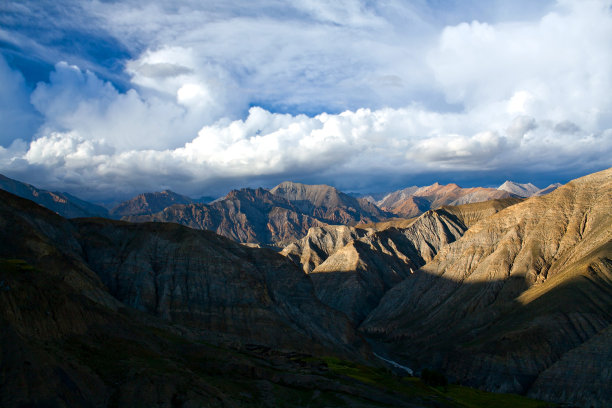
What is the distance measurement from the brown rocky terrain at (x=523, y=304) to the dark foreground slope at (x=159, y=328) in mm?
26160

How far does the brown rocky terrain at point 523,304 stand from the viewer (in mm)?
93500

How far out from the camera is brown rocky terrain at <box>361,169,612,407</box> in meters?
93.5

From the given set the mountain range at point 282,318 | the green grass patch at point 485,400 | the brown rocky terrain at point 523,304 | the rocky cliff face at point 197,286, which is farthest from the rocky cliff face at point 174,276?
the brown rocky terrain at point 523,304

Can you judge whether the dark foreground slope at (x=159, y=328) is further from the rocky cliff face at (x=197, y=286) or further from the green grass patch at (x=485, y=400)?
the green grass patch at (x=485, y=400)

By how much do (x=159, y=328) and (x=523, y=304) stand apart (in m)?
104

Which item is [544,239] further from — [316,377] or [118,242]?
[118,242]

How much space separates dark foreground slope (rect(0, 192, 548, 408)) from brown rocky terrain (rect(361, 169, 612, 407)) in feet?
85.8

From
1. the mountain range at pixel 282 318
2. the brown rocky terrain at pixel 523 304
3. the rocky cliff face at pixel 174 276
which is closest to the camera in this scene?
Answer: the mountain range at pixel 282 318

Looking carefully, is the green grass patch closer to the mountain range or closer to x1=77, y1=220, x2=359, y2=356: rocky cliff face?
the mountain range

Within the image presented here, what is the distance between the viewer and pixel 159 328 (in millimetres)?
71375

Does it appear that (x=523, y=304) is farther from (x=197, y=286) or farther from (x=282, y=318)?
(x=197, y=286)

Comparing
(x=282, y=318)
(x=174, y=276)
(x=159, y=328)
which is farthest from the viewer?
(x=282, y=318)

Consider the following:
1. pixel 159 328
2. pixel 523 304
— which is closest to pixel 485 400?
pixel 159 328

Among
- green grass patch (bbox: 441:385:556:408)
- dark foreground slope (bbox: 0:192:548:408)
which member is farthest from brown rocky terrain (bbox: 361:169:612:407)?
dark foreground slope (bbox: 0:192:548:408)
